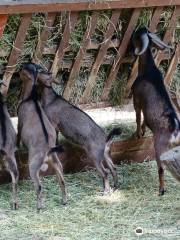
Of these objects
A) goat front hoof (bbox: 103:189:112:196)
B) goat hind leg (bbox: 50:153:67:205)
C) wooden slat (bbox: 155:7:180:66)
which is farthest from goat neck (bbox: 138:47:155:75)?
goat hind leg (bbox: 50:153:67:205)

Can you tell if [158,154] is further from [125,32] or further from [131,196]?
[125,32]

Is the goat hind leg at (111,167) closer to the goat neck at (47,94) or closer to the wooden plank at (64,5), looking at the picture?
the goat neck at (47,94)

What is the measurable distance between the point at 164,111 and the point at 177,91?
1696 millimetres

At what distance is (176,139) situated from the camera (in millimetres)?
8117

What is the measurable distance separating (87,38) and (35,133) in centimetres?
139

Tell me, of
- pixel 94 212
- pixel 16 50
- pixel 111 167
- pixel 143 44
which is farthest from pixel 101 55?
pixel 94 212

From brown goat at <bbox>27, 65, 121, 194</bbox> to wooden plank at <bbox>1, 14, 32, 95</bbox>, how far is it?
12.0 inches

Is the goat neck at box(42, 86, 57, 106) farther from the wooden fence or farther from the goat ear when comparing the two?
the goat ear

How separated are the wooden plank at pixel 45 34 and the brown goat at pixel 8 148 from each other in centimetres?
82

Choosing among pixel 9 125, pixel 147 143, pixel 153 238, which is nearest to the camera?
pixel 153 238

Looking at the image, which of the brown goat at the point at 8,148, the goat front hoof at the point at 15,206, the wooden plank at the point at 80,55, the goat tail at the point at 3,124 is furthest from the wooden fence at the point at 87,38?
→ the goat front hoof at the point at 15,206

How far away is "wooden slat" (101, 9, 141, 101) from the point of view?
880 centimetres

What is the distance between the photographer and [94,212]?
24.8 ft

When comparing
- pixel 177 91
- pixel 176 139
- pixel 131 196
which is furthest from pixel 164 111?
pixel 177 91
